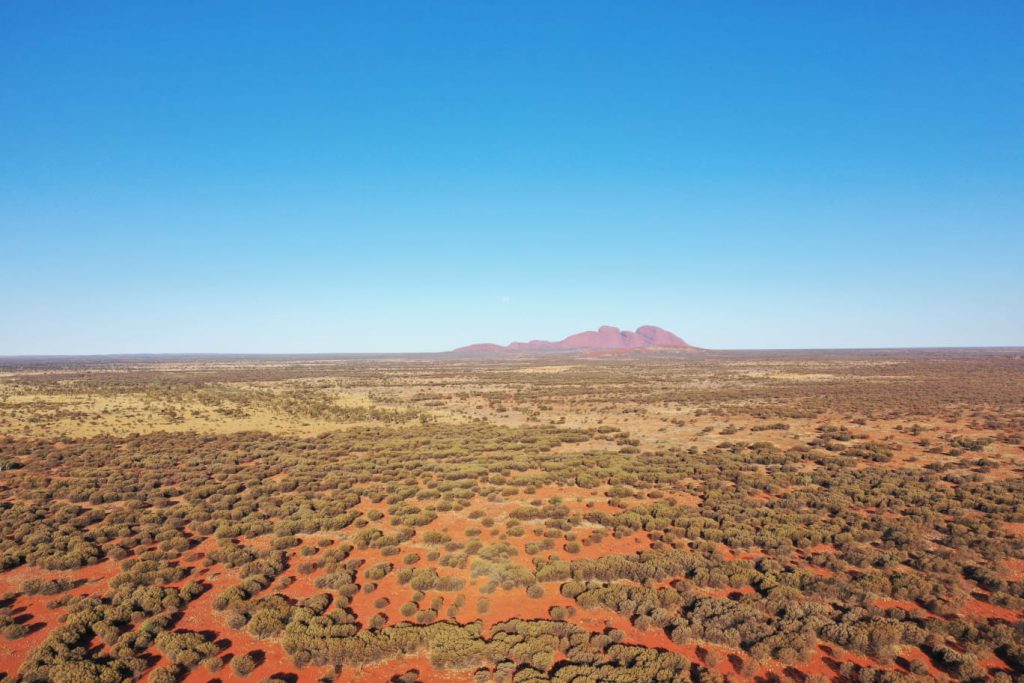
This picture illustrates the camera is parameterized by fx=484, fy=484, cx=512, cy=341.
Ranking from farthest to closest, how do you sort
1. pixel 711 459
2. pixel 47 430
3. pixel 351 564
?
pixel 47 430 < pixel 711 459 < pixel 351 564

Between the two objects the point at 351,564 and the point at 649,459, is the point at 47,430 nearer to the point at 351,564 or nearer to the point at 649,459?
the point at 351,564

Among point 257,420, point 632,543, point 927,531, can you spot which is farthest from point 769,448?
point 257,420

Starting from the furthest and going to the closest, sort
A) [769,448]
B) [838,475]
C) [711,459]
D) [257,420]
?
[257,420]
[769,448]
[711,459]
[838,475]

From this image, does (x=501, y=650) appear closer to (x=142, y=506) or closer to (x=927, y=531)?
(x=927, y=531)

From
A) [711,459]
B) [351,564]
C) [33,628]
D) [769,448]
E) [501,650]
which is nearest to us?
[501,650]

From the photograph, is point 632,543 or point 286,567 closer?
point 286,567

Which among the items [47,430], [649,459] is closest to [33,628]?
[649,459]
